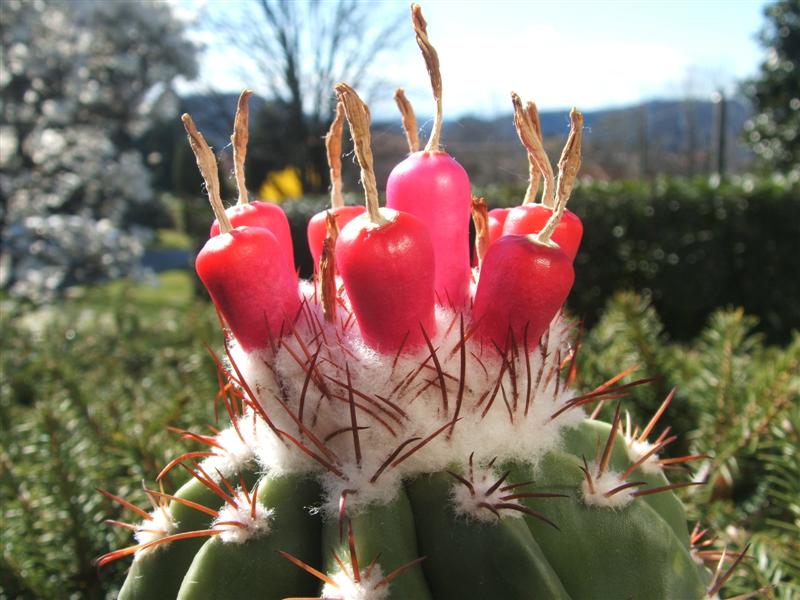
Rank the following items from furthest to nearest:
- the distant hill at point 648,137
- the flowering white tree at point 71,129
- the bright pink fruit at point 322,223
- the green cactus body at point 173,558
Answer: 1. the distant hill at point 648,137
2. the flowering white tree at point 71,129
3. the bright pink fruit at point 322,223
4. the green cactus body at point 173,558

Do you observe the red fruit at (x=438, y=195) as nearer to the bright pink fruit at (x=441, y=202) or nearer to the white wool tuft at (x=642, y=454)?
the bright pink fruit at (x=441, y=202)

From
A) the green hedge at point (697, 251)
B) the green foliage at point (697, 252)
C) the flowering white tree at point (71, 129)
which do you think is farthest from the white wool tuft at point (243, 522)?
the flowering white tree at point (71, 129)

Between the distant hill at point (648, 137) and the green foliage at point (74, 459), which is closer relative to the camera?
the green foliage at point (74, 459)

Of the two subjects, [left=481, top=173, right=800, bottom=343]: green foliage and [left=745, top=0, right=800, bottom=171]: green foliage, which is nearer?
[left=481, top=173, right=800, bottom=343]: green foliage

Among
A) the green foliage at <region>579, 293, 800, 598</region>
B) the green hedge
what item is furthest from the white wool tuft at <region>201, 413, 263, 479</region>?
the green hedge

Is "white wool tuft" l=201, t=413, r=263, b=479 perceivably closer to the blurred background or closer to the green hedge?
the blurred background

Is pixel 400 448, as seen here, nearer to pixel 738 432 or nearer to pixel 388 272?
pixel 388 272

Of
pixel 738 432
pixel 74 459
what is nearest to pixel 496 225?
pixel 738 432
